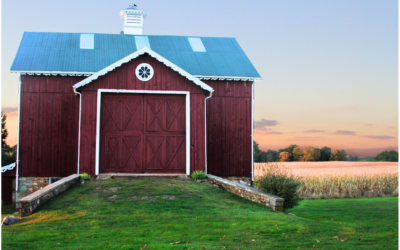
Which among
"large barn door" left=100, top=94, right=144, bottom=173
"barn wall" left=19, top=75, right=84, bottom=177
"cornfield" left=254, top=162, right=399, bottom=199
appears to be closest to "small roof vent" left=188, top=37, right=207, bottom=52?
"large barn door" left=100, top=94, right=144, bottom=173

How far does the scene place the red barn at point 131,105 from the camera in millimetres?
16375

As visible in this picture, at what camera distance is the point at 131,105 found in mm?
16594

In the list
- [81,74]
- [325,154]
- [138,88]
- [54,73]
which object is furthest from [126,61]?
[325,154]

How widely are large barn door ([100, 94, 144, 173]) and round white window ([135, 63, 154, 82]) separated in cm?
88

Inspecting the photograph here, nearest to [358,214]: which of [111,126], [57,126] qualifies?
[111,126]

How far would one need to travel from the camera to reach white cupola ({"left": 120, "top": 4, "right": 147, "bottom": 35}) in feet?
78.1

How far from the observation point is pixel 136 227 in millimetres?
9320

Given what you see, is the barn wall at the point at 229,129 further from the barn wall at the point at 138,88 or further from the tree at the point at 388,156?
the tree at the point at 388,156

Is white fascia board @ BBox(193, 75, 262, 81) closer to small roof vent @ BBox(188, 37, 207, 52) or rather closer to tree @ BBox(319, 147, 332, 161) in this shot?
small roof vent @ BBox(188, 37, 207, 52)

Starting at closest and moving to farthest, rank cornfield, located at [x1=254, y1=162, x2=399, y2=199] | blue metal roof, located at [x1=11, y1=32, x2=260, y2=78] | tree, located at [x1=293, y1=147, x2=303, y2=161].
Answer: blue metal roof, located at [x1=11, y1=32, x2=260, y2=78] < cornfield, located at [x1=254, y1=162, x2=399, y2=199] < tree, located at [x1=293, y1=147, x2=303, y2=161]

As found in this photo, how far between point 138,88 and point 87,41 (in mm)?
6825

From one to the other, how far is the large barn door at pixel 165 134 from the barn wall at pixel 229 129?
3.03 meters

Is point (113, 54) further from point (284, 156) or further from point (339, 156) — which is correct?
point (339, 156)

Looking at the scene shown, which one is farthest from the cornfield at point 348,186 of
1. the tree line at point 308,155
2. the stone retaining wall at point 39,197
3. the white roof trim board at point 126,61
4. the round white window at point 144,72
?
the tree line at point 308,155
